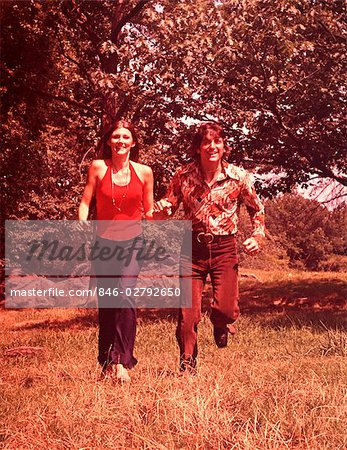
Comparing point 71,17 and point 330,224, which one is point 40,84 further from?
point 330,224

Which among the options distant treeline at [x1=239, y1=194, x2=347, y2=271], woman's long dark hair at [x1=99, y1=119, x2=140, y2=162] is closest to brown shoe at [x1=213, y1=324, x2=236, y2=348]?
woman's long dark hair at [x1=99, y1=119, x2=140, y2=162]

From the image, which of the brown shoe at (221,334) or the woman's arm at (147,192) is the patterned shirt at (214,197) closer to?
the woman's arm at (147,192)

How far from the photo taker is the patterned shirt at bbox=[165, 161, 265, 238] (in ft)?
18.1

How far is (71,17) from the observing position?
11180 millimetres

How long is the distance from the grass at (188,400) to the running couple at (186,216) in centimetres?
35

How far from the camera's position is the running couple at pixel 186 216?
531 cm

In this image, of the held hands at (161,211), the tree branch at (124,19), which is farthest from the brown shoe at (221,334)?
the tree branch at (124,19)

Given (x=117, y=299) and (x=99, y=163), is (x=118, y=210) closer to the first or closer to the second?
(x=99, y=163)

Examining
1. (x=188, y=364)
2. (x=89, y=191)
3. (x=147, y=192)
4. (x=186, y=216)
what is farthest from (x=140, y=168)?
(x=188, y=364)

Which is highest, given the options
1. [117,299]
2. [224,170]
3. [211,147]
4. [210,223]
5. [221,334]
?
[211,147]

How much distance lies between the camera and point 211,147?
214 inches

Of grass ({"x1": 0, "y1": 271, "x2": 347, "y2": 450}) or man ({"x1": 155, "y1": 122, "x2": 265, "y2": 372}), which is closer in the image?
grass ({"x1": 0, "y1": 271, "x2": 347, "y2": 450})

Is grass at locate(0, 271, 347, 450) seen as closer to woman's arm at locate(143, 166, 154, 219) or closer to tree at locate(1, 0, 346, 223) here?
→ woman's arm at locate(143, 166, 154, 219)

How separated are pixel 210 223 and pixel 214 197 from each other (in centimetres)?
23
